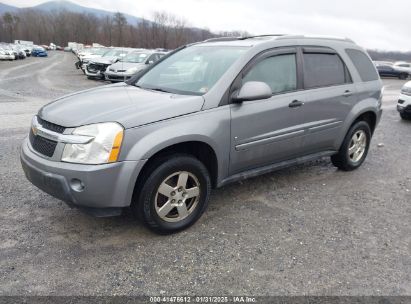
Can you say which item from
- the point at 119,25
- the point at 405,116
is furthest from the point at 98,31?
the point at 405,116

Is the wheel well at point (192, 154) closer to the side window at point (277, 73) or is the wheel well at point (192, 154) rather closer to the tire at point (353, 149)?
the side window at point (277, 73)

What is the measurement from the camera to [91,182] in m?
2.93

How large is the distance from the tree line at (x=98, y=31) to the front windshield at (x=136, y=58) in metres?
67.8

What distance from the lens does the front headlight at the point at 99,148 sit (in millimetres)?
2961

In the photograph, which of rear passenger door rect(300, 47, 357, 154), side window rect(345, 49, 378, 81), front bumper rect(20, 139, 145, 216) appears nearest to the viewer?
front bumper rect(20, 139, 145, 216)

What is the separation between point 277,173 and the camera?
5148 millimetres

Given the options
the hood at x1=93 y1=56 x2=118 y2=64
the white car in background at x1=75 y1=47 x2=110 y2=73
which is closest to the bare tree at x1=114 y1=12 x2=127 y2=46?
the white car in background at x1=75 y1=47 x2=110 y2=73

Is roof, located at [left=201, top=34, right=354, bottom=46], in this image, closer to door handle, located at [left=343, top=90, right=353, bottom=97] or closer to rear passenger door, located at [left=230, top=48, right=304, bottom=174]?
rear passenger door, located at [left=230, top=48, right=304, bottom=174]

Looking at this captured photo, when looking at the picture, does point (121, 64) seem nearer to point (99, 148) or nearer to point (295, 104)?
point (295, 104)

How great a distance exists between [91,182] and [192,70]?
1802 mm

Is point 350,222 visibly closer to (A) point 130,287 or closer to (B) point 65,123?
(A) point 130,287

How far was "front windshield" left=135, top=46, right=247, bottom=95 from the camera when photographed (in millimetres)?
3775

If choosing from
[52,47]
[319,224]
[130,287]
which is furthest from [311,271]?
[52,47]

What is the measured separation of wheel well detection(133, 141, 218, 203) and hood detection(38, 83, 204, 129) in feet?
1.03
